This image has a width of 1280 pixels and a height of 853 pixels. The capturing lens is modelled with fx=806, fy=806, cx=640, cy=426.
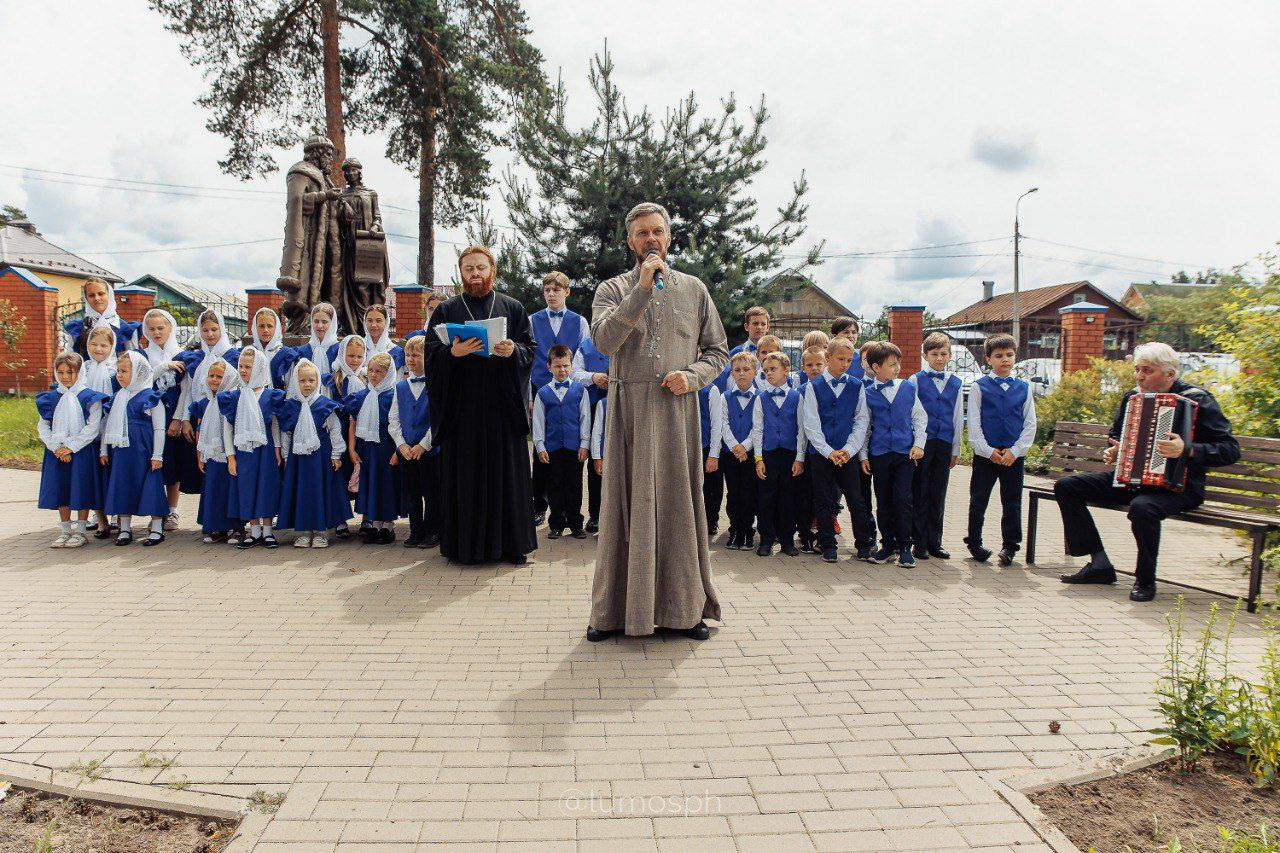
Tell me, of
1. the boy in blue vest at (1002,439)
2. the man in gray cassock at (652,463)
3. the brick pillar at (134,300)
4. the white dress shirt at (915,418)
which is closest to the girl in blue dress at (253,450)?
the man in gray cassock at (652,463)

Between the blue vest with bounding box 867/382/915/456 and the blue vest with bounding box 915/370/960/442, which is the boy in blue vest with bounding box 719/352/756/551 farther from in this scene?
the blue vest with bounding box 915/370/960/442

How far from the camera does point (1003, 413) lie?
6828mm

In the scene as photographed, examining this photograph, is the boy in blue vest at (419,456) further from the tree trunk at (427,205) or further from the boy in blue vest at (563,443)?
the tree trunk at (427,205)

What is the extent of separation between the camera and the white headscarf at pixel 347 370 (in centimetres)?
755

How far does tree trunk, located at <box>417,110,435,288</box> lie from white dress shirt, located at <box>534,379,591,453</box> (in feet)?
38.2

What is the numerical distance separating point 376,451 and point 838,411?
4.16m

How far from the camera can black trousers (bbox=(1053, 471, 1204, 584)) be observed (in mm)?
5801

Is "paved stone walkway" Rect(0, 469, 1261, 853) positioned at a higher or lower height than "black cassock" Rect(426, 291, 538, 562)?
lower

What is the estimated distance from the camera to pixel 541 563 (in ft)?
22.0

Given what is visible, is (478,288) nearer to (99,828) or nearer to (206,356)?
(206,356)

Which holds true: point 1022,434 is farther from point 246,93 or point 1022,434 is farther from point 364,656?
point 246,93

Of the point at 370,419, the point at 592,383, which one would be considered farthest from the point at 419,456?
the point at 592,383

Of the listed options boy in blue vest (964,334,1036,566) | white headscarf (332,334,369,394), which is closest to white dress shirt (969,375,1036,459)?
boy in blue vest (964,334,1036,566)

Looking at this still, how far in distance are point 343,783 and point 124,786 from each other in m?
0.82
